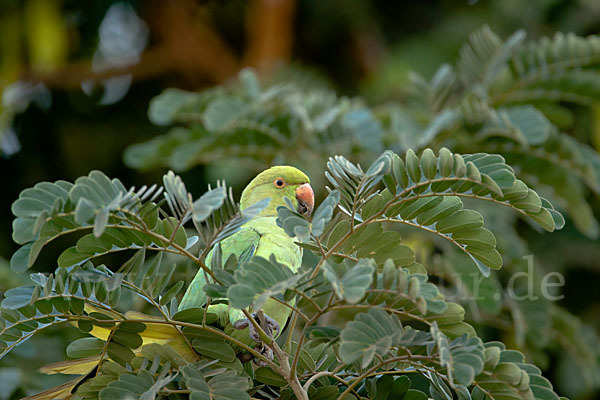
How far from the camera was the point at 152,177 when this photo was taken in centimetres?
482

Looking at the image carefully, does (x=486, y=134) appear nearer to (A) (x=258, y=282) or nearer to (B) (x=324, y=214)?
(B) (x=324, y=214)

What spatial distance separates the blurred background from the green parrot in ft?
A: 5.92

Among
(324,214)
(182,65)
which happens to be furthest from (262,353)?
(182,65)

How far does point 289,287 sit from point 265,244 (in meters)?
0.70

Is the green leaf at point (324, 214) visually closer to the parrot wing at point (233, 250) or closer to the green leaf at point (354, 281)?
the green leaf at point (354, 281)

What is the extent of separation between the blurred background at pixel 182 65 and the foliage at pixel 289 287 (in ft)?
8.37

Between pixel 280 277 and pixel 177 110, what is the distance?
1.95 m

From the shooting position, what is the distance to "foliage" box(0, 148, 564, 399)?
1.21m

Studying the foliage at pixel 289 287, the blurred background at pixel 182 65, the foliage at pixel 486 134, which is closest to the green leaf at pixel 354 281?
the foliage at pixel 289 287

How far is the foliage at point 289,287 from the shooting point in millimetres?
1208

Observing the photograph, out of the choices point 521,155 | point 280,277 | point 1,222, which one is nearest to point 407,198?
point 280,277

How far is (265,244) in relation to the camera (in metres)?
1.89

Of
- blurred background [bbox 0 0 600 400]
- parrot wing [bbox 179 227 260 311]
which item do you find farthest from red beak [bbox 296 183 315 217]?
blurred background [bbox 0 0 600 400]

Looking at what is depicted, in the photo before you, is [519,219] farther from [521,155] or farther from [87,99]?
[87,99]
